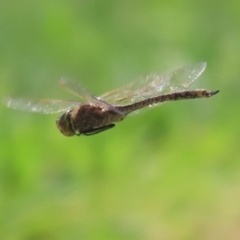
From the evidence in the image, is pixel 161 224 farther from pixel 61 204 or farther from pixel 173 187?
pixel 61 204

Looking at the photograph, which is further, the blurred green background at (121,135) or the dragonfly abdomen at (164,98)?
the blurred green background at (121,135)

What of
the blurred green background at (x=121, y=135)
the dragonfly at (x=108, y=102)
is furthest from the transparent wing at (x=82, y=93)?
the blurred green background at (x=121, y=135)

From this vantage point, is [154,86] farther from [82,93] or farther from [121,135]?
[121,135]

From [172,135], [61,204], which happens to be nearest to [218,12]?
[172,135]

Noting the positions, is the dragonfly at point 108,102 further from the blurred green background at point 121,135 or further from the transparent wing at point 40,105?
the blurred green background at point 121,135

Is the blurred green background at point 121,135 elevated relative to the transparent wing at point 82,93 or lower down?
elevated

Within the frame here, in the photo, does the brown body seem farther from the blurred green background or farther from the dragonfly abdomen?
the blurred green background

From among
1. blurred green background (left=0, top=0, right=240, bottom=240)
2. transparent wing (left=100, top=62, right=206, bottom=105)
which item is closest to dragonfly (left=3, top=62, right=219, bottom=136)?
transparent wing (left=100, top=62, right=206, bottom=105)

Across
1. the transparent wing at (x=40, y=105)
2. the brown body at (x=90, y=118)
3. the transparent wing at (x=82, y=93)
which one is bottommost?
the brown body at (x=90, y=118)
